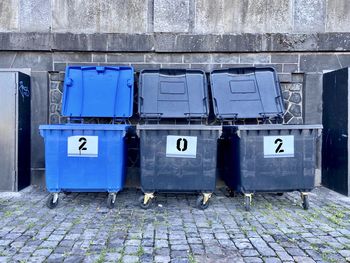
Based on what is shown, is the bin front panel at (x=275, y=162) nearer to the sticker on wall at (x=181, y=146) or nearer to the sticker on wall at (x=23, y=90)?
the sticker on wall at (x=181, y=146)

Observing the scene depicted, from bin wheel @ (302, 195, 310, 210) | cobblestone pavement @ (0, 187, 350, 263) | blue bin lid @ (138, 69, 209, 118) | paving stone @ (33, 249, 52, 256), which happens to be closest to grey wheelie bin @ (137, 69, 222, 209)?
cobblestone pavement @ (0, 187, 350, 263)

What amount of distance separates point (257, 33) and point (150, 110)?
8.24ft

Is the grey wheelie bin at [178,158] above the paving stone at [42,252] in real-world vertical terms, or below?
above

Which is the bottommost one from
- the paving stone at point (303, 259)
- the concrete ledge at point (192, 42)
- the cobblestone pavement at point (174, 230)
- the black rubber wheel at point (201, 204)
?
the paving stone at point (303, 259)

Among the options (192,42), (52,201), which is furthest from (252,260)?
(192,42)

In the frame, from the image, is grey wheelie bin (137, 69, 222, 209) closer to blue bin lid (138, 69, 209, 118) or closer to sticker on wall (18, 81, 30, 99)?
blue bin lid (138, 69, 209, 118)

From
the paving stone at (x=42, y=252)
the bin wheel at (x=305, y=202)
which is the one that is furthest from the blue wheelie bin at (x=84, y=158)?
the bin wheel at (x=305, y=202)

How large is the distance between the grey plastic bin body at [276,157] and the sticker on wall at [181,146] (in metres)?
0.63

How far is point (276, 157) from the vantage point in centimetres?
414

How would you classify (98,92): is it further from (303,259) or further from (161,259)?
(303,259)

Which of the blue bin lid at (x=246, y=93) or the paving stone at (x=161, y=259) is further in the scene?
the blue bin lid at (x=246, y=93)

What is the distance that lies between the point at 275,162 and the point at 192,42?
8.94 feet

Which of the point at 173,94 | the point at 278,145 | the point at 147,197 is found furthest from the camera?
the point at 173,94

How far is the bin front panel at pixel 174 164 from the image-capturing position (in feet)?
13.7
